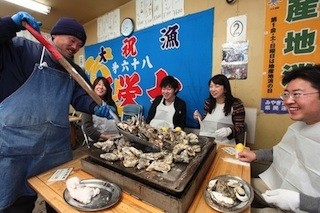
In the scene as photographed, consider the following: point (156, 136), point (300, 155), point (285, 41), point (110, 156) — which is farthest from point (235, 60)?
point (110, 156)

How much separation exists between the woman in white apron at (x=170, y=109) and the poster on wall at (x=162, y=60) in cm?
29

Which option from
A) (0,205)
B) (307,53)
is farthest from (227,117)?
(0,205)

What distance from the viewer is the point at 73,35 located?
1.43 metres

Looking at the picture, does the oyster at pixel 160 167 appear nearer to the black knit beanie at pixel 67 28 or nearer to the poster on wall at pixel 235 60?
Answer: the black knit beanie at pixel 67 28

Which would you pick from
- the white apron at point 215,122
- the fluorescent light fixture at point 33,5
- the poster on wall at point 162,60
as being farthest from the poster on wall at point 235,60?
the fluorescent light fixture at point 33,5

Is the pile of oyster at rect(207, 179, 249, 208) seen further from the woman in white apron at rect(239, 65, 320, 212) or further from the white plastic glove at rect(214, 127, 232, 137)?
the white plastic glove at rect(214, 127, 232, 137)

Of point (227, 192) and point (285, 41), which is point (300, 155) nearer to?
point (227, 192)

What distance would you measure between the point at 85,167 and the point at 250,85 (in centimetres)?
224

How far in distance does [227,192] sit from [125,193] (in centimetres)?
57

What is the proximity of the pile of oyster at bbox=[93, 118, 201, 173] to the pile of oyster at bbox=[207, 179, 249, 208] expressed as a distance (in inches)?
8.3

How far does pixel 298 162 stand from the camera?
4.14 feet

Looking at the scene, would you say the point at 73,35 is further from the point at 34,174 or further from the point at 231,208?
the point at 231,208

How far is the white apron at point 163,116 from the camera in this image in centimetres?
284

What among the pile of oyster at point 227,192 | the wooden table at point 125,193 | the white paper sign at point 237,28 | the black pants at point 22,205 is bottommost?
the black pants at point 22,205
